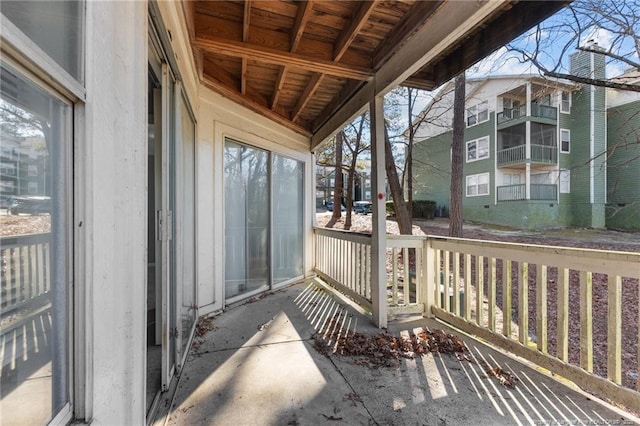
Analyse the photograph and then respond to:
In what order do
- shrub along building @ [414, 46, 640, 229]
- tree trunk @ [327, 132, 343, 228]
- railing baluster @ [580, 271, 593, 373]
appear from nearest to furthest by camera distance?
railing baluster @ [580, 271, 593, 373], tree trunk @ [327, 132, 343, 228], shrub along building @ [414, 46, 640, 229]

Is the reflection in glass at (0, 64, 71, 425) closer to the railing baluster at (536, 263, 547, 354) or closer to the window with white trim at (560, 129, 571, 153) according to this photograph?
the railing baluster at (536, 263, 547, 354)

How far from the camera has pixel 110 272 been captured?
95cm

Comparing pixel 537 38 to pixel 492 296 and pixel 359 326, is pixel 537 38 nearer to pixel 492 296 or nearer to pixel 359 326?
pixel 492 296

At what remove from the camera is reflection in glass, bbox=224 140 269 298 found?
3.59 m

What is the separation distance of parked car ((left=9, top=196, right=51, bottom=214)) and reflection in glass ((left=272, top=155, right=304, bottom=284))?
3549 mm

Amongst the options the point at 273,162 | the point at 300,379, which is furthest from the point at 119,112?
the point at 273,162

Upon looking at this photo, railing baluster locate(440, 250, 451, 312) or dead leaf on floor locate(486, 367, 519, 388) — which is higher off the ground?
railing baluster locate(440, 250, 451, 312)

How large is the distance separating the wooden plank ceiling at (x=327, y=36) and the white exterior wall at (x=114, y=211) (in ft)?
5.02

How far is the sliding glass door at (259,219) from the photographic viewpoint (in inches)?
143

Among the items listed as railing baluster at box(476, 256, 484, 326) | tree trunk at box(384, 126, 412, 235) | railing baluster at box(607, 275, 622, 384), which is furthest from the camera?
tree trunk at box(384, 126, 412, 235)

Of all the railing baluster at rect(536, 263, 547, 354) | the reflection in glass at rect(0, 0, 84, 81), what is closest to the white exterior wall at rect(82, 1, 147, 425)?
the reflection in glass at rect(0, 0, 84, 81)

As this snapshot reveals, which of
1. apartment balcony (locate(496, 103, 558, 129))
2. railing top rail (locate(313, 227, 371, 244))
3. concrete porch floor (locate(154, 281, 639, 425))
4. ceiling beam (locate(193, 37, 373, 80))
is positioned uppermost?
apartment balcony (locate(496, 103, 558, 129))

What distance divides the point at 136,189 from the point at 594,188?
17233 mm

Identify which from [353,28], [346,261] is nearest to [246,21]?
[353,28]
